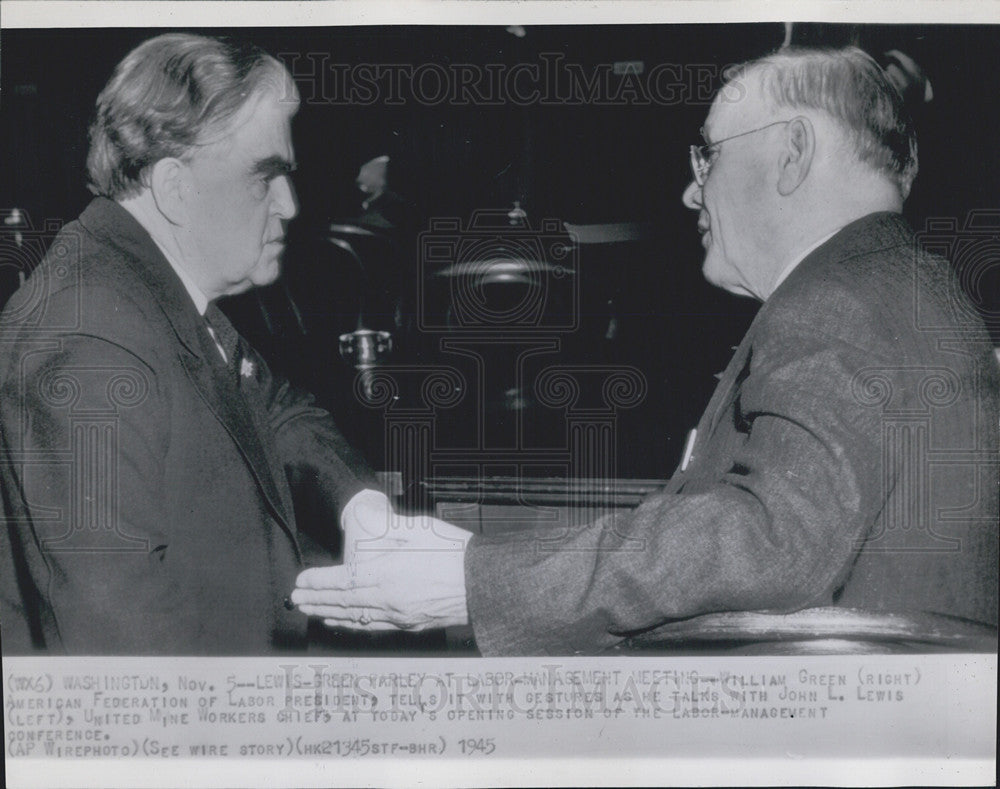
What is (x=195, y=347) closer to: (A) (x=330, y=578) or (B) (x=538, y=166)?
(A) (x=330, y=578)

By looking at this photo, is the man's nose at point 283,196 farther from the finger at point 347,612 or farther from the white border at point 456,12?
the finger at point 347,612

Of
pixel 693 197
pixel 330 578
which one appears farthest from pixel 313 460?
pixel 693 197

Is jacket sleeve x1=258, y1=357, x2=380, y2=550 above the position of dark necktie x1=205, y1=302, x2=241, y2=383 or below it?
below

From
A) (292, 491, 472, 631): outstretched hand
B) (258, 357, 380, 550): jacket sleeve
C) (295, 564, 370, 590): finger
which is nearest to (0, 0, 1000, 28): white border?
(258, 357, 380, 550): jacket sleeve

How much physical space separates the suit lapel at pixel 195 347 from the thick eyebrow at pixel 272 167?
0.25m

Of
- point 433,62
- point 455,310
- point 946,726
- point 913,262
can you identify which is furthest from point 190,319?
point 946,726

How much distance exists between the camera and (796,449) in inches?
76.6

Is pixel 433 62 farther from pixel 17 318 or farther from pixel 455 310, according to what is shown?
pixel 17 318

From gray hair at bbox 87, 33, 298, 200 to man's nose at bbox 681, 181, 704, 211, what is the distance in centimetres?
79

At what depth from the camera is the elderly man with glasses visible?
1978 millimetres

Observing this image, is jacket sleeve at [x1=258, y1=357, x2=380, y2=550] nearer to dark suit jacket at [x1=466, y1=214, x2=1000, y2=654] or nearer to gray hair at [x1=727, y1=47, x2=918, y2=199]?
dark suit jacket at [x1=466, y1=214, x2=1000, y2=654]

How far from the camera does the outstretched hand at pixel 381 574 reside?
209 cm

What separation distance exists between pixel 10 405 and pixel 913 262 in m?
1.79

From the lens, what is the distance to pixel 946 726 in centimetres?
218
